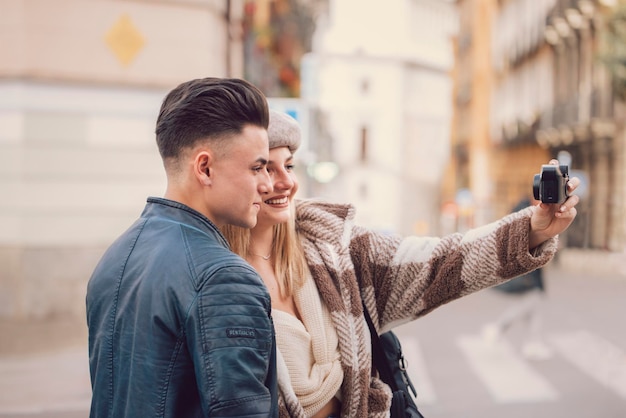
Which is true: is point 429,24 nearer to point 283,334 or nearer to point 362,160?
point 362,160

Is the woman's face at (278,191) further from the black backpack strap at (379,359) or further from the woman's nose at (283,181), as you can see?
the black backpack strap at (379,359)

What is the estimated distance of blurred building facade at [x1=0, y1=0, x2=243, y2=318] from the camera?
977 centimetres

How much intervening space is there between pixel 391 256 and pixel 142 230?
3.11ft

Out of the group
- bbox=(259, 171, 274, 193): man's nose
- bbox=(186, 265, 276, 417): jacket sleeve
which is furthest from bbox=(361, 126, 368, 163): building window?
bbox=(186, 265, 276, 417): jacket sleeve

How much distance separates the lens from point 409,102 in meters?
87.7

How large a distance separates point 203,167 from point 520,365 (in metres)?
7.93

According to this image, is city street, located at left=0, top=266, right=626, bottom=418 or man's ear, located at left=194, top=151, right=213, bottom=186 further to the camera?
city street, located at left=0, top=266, right=626, bottom=418

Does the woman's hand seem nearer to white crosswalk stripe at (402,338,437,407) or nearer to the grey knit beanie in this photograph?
the grey knit beanie

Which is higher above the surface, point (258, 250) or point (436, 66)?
point (436, 66)

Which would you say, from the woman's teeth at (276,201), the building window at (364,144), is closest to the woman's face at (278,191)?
the woman's teeth at (276,201)

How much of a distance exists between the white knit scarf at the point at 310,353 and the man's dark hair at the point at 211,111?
30.3 inches

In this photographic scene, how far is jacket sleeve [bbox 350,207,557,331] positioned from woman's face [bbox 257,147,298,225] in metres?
0.25

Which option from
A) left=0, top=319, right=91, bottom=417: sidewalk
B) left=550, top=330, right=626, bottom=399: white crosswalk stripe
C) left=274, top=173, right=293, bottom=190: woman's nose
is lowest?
left=550, top=330, right=626, bottom=399: white crosswalk stripe

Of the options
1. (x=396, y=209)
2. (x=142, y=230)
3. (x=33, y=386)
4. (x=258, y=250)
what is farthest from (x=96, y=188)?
(x=396, y=209)
